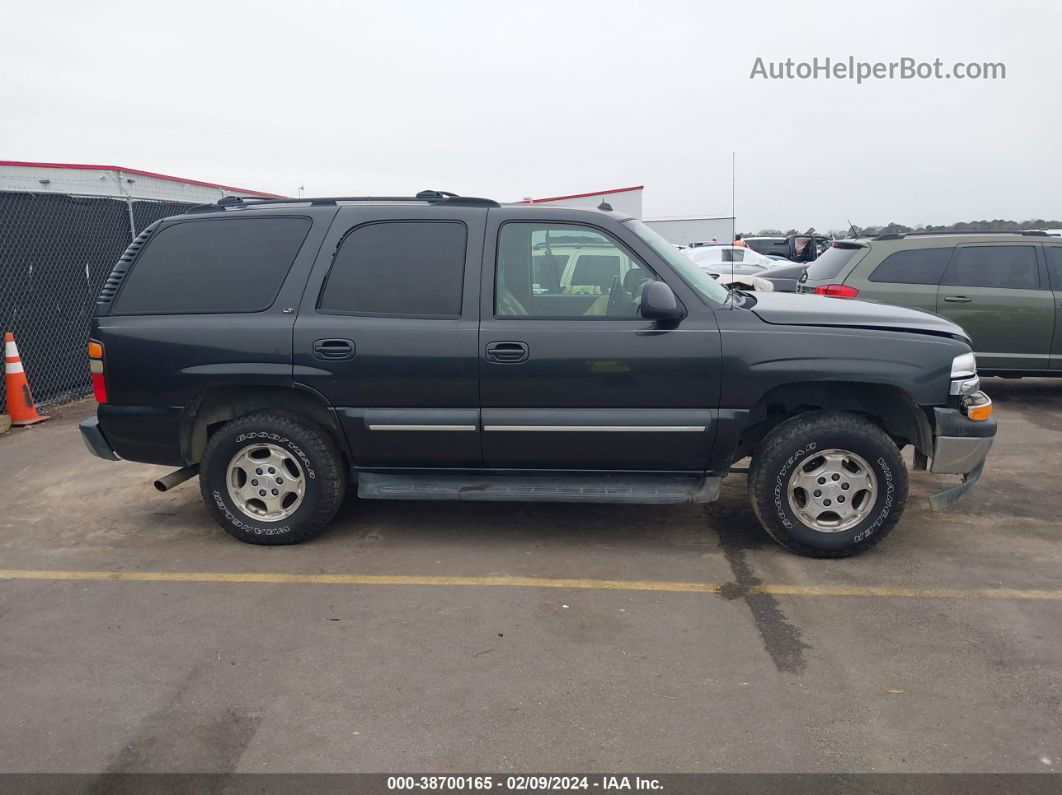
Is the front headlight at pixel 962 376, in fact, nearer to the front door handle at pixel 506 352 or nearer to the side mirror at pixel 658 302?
the side mirror at pixel 658 302

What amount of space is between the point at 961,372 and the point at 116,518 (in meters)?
5.24

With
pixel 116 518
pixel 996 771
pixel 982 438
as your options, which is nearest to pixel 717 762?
pixel 996 771

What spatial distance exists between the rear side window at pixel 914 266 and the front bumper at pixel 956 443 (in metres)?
4.36

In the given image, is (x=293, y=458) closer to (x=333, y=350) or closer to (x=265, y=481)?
(x=265, y=481)

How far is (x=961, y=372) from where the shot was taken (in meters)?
4.45

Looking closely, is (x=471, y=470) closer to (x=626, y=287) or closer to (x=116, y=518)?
(x=626, y=287)

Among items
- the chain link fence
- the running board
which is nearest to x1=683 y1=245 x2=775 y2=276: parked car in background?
the chain link fence

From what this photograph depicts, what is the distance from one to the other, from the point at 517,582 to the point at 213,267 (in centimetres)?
252

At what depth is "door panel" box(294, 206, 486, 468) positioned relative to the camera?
14.9 ft

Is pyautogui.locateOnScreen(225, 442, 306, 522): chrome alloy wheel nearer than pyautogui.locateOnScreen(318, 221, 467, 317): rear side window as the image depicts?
No

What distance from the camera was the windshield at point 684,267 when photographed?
4.61 m

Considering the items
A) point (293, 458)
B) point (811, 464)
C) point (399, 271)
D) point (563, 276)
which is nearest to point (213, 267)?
point (399, 271)

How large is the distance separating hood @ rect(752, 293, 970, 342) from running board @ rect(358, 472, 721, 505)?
39.0 inches

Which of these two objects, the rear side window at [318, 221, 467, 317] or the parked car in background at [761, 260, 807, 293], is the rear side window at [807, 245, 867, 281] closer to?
the parked car in background at [761, 260, 807, 293]
